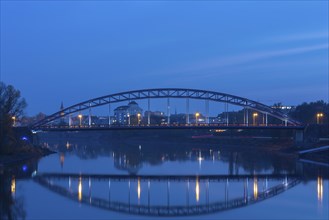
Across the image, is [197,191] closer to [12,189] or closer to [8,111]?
[12,189]

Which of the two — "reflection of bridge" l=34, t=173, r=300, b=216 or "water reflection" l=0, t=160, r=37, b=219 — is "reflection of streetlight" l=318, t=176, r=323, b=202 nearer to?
"reflection of bridge" l=34, t=173, r=300, b=216

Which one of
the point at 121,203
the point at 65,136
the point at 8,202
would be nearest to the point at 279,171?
the point at 121,203

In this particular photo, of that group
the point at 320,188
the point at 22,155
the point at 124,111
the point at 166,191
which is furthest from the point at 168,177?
the point at 124,111

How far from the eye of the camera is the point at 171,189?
27.6 meters

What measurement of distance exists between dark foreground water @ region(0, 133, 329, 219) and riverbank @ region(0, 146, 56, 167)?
113cm

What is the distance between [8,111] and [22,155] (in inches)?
151

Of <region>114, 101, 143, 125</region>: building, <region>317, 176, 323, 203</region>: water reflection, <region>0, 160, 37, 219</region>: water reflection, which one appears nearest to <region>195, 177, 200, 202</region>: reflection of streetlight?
<region>317, 176, 323, 203</region>: water reflection

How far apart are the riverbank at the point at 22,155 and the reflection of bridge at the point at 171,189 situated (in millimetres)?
6094

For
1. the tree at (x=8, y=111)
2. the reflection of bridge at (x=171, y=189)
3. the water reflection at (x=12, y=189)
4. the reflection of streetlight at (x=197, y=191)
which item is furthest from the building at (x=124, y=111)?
the reflection of streetlight at (x=197, y=191)


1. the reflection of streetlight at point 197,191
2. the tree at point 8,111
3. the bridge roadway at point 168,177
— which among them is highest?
the tree at point 8,111

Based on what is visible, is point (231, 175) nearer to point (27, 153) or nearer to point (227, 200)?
point (227, 200)

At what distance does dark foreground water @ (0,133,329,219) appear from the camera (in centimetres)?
2061

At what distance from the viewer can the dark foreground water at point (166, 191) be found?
20609mm

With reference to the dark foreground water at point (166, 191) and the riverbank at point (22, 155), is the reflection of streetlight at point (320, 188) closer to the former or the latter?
the dark foreground water at point (166, 191)
